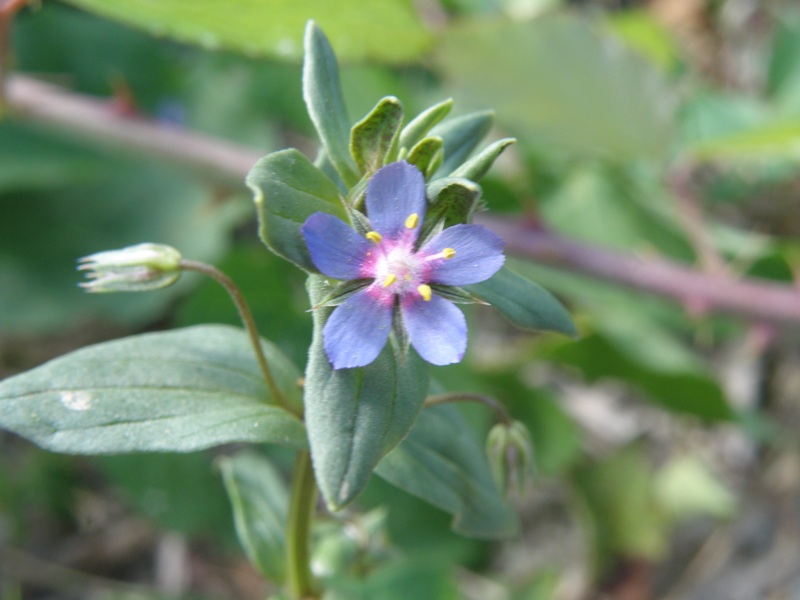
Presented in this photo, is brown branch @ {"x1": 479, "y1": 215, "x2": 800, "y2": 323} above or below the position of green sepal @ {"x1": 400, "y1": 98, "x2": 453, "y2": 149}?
below

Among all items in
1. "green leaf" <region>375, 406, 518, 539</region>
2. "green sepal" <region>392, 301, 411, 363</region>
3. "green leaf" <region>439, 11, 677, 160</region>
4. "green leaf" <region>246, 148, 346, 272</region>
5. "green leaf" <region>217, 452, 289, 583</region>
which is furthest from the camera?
"green leaf" <region>439, 11, 677, 160</region>

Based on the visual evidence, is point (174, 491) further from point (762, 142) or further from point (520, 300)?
point (762, 142)

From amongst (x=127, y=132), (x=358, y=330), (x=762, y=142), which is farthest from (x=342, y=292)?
(x=762, y=142)

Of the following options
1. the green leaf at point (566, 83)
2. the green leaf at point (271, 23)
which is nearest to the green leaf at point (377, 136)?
the green leaf at point (271, 23)

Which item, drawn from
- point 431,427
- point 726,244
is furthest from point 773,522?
point 431,427

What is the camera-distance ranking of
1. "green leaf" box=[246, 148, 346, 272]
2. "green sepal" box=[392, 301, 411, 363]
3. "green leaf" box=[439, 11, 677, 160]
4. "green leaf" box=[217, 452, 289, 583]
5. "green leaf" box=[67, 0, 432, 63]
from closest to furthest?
"green leaf" box=[246, 148, 346, 272]
"green sepal" box=[392, 301, 411, 363]
"green leaf" box=[217, 452, 289, 583]
"green leaf" box=[67, 0, 432, 63]
"green leaf" box=[439, 11, 677, 160]

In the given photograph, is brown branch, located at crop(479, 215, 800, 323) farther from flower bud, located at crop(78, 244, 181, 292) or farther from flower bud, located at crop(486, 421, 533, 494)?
flower bud, located at crop(78, 244, 181, 292)

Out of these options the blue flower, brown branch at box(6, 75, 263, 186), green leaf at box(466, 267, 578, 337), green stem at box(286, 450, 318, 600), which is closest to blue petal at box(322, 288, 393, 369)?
the blue flower

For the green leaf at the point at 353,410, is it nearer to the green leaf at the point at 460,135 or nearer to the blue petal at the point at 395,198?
the blue petal at the point at 395,198
